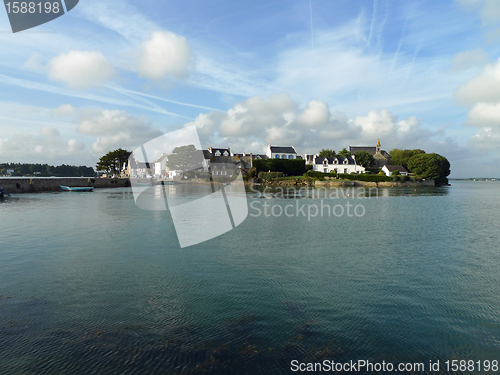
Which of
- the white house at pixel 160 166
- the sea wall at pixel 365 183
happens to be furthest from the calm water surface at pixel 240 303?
the white house at pixel 160 166

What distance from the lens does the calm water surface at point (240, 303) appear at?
6891 millimetres

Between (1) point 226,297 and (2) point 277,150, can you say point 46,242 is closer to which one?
(1) point 226,297

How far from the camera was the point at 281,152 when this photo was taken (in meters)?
132

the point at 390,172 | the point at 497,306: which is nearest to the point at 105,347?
the point at 497,306

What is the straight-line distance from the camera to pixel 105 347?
279 inches

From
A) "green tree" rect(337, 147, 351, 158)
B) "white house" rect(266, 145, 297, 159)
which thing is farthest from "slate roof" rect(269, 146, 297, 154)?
"green tree" rect(337, 147, 351, 158)

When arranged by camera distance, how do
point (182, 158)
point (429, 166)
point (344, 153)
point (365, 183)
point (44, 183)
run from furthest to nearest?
point (344, 153) < point (182, 158) < point (429, 166) < point (365, 183) < point (44, 183)

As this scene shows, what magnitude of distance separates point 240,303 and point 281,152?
408 ft

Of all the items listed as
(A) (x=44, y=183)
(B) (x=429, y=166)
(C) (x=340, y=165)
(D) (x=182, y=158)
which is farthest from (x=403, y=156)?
(A) (x=44, y=183)

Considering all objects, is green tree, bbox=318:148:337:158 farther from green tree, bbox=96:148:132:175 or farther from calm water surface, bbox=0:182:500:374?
calm water surface, bbox=0:182:500:374

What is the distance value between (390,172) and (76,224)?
10342 centimetres

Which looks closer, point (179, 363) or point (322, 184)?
point (179, 363)

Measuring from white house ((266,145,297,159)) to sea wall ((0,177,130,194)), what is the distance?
6225 centimetres

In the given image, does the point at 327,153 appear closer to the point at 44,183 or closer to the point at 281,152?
the point at 281,152
